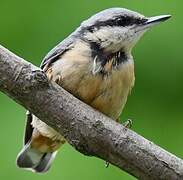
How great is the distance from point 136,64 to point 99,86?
1.62ft

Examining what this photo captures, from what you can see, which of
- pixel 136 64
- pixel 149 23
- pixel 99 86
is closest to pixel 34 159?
pixel 136 64

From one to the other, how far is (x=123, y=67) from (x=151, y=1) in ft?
1.87

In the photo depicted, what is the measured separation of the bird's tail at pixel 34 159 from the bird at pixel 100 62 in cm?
26

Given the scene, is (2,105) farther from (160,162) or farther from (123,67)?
(160,162)

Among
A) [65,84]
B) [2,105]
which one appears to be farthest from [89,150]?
[2,105]

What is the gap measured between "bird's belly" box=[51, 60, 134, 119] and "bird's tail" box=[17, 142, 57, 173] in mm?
644

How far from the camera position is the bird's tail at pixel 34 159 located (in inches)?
110

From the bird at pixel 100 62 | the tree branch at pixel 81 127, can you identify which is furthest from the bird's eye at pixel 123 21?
the tree branch at pixel 81 127

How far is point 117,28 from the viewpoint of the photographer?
7.84 feet

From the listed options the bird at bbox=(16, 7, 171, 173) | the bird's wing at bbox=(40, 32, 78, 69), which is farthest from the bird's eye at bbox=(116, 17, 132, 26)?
the bird's wing at bbox=(40, 32, 78, 69)

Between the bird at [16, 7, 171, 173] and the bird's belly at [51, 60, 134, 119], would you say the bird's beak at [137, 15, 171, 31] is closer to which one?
the bird at [16, 7, 171, 173]

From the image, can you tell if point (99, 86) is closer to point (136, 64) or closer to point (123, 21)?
point (123, 21)

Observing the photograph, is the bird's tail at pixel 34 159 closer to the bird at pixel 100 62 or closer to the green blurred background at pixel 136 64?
the green blurred background at pixel 136 64

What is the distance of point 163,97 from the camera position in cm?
271
